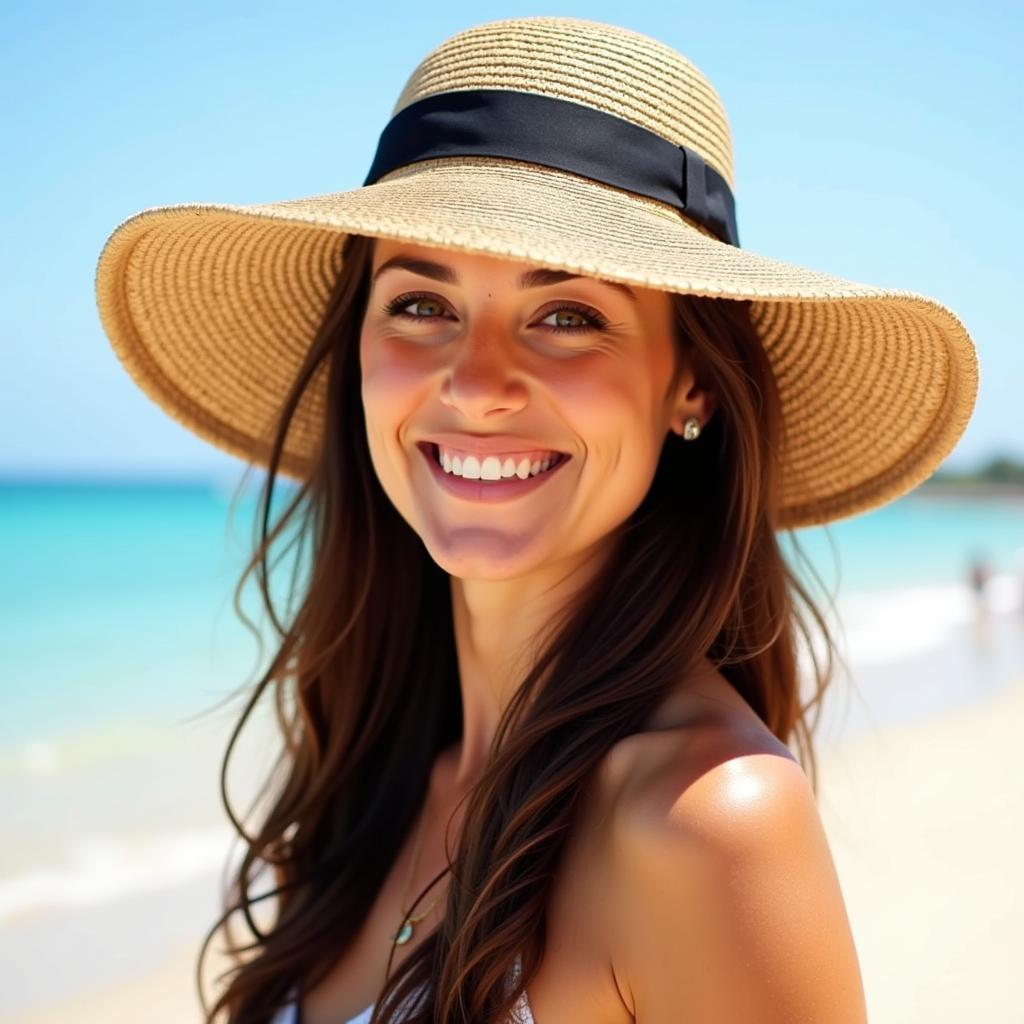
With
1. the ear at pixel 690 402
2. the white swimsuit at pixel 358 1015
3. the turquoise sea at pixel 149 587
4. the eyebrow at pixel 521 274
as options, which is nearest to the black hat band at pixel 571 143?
the eyebrow at pixel 521 274

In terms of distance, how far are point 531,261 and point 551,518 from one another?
56cm

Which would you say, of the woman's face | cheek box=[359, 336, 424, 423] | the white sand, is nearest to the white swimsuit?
the woman's face

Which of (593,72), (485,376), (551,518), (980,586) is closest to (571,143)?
(593,72)

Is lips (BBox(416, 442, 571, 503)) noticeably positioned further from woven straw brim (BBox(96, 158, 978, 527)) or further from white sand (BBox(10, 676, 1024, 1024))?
white sand (BBox(10, 676, 1024, 1024))

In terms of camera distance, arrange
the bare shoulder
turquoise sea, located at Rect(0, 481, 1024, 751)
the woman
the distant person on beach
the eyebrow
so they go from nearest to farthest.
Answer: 1. the bare shoulder
2. the woman
3. the eyebrow
4. turquoise sea, located at Rect(0, 481, 1024, 751)
5. the distant person on beach

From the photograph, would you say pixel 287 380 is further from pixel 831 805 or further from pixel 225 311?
pixel 831 805

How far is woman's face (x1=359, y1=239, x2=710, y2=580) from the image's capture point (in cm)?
189

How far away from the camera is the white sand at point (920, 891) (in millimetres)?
4293

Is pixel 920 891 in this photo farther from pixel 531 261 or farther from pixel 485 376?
pixel 531 261

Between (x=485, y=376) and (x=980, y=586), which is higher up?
(x=485, y=376)

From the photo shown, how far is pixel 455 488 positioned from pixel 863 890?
4082 millimetres

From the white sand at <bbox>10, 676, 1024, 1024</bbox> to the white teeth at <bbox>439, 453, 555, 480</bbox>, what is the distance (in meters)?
3.15

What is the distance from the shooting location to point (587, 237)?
1683 millimetres

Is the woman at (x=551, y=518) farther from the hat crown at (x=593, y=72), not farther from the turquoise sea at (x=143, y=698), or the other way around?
the turquoise sea at (x=143, y=698)
